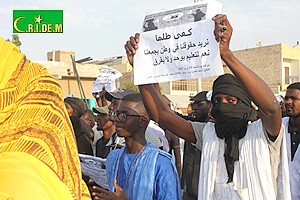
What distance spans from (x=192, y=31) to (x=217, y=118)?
619mm

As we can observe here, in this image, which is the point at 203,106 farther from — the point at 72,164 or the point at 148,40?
the point at 72,164

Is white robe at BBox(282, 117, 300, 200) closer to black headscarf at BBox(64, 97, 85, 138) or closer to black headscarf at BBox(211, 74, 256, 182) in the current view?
black headscarf at BBox(211, 74, 256, 182)

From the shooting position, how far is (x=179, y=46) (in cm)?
268

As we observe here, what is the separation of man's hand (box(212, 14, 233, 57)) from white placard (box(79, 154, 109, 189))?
1262 mm

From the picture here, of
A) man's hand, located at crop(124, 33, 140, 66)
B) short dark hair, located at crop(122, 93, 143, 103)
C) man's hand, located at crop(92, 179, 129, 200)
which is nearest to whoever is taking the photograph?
man's hand, located at crop(92, 179, 129, 200)

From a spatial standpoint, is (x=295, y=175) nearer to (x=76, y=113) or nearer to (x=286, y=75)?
(x=76, y=113)

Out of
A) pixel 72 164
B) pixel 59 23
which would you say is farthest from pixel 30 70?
pixel 59 23

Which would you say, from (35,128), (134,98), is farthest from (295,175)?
(35,128)

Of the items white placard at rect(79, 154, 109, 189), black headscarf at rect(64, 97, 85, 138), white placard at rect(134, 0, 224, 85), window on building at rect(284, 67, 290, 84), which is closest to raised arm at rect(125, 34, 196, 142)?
white placard at rect(134, 0, 224, 85)

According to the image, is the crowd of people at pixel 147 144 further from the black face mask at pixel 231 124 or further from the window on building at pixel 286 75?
the window on building at pixel 286 75

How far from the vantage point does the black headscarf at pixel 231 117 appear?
8.96 feet

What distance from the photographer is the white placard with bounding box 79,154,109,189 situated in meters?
3.11

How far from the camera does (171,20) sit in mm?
2719

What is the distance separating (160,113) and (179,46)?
62cm
